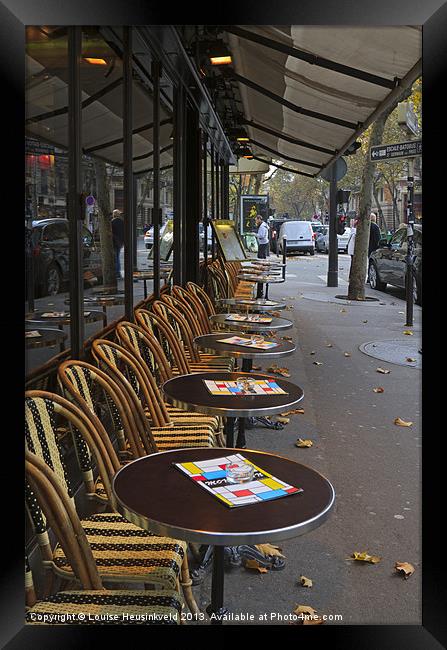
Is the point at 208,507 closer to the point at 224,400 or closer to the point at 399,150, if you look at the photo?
the point at 224,400

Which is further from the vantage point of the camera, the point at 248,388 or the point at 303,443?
the point at 303,443

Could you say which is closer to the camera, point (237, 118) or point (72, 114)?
point (72, 114)

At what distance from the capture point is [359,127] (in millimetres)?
10539

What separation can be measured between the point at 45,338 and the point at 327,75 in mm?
5670

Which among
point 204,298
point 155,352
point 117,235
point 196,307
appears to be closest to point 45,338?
point 155,352

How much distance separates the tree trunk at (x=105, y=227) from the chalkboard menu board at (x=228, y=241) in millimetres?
8621

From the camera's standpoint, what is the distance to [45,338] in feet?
13.2

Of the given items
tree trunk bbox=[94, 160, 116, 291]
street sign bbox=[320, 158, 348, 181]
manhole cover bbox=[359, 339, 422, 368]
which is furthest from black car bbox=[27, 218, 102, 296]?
street sign bbox=[320, 158, 348, 181]

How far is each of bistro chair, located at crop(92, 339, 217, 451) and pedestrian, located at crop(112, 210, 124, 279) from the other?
61.2 inches

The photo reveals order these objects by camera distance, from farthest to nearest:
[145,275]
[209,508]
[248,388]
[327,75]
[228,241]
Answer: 1. [228,241]
2. [327,75]
3. [145,275]
4. [248,388]
5. [209,508]
